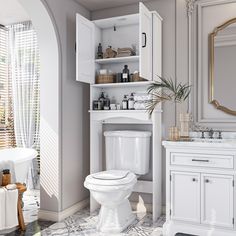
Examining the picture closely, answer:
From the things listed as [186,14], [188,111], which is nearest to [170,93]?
[188,111]

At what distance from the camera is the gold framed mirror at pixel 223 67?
3023mm

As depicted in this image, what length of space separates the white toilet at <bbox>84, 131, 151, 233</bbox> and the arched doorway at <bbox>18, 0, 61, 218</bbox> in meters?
0.53

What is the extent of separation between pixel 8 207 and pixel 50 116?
1009 mm

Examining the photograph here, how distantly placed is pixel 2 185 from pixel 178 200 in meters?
1.74

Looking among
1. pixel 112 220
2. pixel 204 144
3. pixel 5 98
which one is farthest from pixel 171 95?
pixel 5 98

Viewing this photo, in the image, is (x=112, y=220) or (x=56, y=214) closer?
(x=112, y=220)

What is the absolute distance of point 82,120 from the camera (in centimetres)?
361

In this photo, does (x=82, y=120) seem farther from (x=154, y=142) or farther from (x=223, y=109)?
(x=223, y=109)

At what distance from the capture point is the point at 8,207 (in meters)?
2.72

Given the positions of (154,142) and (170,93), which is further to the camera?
(170,93)

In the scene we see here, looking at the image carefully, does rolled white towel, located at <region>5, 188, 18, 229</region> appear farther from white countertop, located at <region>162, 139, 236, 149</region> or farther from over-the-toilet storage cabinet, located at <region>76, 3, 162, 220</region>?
white countertop, located at <region>162, 139, 236, 149</region>

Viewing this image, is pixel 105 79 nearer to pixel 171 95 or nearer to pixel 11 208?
pixel 171 95

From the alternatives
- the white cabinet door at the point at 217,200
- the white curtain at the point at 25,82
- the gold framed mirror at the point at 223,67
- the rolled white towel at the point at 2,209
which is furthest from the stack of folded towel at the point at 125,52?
the rolled white towel at the point at 2,209

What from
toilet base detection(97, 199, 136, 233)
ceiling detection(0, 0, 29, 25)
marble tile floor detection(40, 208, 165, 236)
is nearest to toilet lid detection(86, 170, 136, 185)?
toilet base detection(97, 199, 136, 233)
